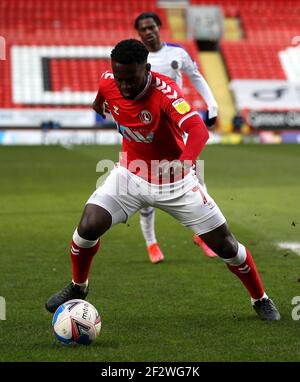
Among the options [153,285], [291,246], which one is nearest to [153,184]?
[153,285]

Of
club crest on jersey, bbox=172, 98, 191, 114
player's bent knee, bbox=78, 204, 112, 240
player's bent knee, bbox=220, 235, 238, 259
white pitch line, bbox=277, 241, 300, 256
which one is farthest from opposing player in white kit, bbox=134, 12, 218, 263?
club crest on jersey, bbox=172, 98, 191, 114

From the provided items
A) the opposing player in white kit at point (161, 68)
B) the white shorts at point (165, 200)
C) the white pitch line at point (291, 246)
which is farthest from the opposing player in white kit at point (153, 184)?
the white pitch line at point (291, 246)

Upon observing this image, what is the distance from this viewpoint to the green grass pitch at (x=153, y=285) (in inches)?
211

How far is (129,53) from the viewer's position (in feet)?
18.2

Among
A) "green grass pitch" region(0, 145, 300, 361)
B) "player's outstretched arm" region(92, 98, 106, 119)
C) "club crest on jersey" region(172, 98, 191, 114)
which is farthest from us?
"player's outstretched arm" region(92, 98, 106, 119)

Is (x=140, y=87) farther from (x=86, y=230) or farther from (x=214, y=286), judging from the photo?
(x=214, y=286)

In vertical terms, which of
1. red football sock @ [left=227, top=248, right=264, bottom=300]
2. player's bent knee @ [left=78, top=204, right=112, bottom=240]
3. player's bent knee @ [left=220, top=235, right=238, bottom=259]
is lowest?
red football sock @ [left=227, top=248, right=264, bottom=300]

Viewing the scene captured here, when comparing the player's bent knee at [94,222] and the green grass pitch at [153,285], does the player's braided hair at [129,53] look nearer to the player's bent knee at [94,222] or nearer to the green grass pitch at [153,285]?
the player's bent knee at [94,222]

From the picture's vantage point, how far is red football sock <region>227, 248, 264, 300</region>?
6.19 metres

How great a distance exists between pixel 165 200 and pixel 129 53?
44.4 inches

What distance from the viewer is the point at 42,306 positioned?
6.56 meters

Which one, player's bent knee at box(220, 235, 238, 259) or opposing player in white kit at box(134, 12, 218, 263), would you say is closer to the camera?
player's bent knee at box(220, 235, 238, 259)

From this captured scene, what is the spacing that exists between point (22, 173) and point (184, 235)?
30.5 ft

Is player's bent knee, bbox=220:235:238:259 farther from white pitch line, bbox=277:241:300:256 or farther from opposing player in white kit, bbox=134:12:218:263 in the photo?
white pitch line, bbox=277:241:300:256
